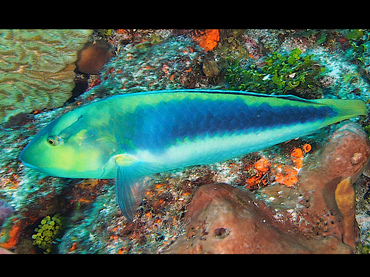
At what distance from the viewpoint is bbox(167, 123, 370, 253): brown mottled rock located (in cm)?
196

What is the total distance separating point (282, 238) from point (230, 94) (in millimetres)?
1436

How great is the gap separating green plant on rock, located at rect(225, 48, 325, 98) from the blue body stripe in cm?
144

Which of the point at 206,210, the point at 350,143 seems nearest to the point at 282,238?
the point at 206,210

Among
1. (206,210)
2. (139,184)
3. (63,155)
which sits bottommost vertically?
(206,210)

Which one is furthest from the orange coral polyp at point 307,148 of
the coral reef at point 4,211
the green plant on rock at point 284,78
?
the coral reef at point 4,211

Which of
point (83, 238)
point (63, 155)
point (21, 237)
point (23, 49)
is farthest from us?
point (23, 49)

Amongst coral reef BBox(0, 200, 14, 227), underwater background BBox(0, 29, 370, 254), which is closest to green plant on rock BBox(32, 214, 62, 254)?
underwater background BBox(0, 29, 370, 254)

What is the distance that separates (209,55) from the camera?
4.45m

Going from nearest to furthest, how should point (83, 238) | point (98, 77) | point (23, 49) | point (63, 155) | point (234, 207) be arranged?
point (63, 155)
point (234, 207)
point (83, 238)
point (23, 49)
point (98, 77)

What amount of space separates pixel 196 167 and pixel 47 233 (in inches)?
100

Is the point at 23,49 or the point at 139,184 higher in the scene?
the point at 23,49

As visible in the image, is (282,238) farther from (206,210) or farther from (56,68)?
(56,68)

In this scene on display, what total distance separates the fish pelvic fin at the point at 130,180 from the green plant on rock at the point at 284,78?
81.0 inches

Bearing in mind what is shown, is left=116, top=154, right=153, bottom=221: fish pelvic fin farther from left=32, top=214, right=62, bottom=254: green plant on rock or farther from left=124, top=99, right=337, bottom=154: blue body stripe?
left=32, top=214, right=62, bottom=254: green plant on rock
